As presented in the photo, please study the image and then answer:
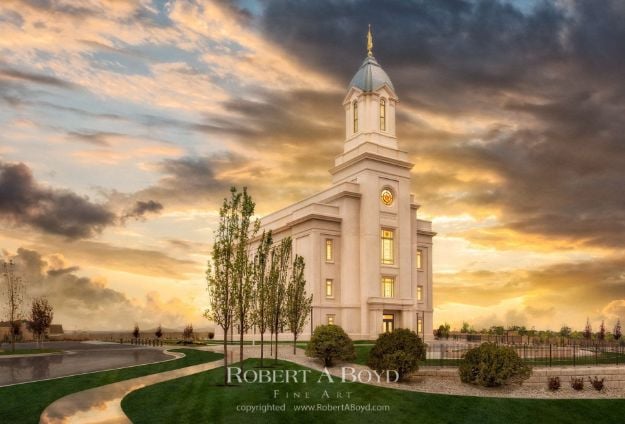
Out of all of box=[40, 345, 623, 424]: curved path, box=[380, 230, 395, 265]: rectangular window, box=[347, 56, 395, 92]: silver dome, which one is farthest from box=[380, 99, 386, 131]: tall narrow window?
box=[40, 345, 623, 424]: curved path

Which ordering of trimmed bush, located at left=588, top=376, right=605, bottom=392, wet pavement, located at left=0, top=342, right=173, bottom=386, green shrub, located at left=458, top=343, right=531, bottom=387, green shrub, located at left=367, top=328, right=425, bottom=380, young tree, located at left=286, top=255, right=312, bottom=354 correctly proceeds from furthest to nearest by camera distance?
young tree, located at left=286, top=255, right=312, bottom=354
wet pavement, located at left=0, top=342, right=173, bottom=386
trimmed bush, located at left=588, top=376, right=605, bottom=392
green shrub, located at left=367, top=328, right=425, bottom=380
green shrub, located at left=458, top=343, right=531, bottom=387

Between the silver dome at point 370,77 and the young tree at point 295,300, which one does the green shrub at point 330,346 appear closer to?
the young tree at point 295,300

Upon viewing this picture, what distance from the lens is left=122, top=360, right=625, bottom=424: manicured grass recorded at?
20.5 metres

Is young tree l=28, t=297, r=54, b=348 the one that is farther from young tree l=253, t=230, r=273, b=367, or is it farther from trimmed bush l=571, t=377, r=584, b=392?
trimmed bush l=571, t=377, r=584, b=392

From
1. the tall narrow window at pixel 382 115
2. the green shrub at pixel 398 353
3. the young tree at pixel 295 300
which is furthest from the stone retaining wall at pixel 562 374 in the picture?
the tall narrow window at pixel 382 115

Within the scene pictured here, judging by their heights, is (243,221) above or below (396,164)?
below

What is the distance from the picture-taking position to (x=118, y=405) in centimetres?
2080

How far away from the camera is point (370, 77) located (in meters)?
63.2

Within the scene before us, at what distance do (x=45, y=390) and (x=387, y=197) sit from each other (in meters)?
40.9

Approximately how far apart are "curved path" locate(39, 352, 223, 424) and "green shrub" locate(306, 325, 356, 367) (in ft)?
26.6

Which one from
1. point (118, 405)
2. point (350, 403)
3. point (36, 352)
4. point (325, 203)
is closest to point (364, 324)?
point (325, 203)

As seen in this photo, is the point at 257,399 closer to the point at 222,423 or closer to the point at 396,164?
the point at 222,423

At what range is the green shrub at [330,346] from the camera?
31594 millimetres

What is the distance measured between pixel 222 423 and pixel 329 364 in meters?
13.1
